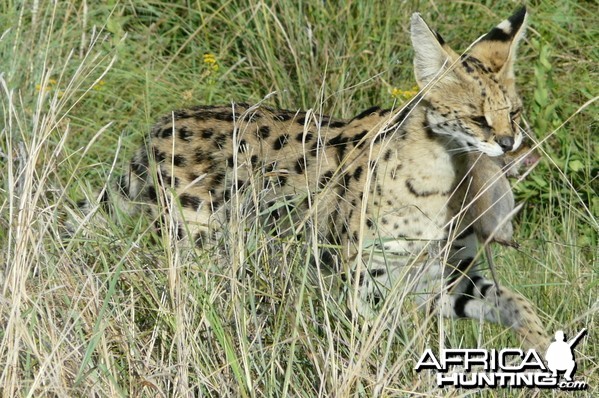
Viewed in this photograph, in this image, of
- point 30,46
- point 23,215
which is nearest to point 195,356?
point 23,215

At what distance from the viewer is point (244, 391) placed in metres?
3.29

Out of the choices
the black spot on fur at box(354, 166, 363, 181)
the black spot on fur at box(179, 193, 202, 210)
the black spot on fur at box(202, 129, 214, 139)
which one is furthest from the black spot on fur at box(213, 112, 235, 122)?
the black spot on fur at box(354, 166, 363, 181)

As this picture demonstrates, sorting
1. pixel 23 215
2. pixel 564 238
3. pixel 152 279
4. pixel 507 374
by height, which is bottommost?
pixel 564 238

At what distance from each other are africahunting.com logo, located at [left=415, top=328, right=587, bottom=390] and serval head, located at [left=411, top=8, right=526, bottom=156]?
0.82 meters

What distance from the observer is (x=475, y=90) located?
439 centimetres

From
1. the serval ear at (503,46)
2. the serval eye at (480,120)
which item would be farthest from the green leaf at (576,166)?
the serval eye at (480,120)

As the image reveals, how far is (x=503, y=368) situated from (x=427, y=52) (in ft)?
4.38

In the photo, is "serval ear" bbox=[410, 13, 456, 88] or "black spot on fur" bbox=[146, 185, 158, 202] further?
"black spot on fur" bbox=[146, 185, 158, 202]

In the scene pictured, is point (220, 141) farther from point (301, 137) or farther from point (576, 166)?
point (576, 166)

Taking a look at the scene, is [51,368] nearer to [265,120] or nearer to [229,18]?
[265,120]

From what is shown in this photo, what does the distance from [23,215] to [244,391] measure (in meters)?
0.75

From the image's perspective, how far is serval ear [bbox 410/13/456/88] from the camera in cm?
445

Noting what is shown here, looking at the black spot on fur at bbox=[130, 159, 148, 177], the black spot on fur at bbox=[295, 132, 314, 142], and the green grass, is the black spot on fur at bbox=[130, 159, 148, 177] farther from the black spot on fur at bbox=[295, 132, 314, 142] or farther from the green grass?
the black spot on fur at bbox=[295, 132, 314, 142]

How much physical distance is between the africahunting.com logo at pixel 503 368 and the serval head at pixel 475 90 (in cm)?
82
